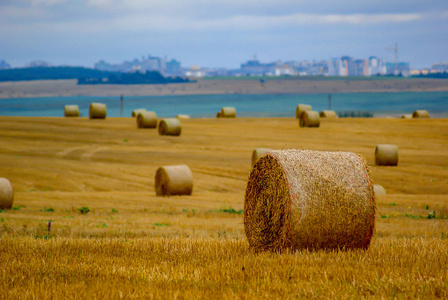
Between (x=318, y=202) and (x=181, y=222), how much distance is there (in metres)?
7.62

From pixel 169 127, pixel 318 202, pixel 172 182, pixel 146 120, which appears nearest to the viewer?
pixel 318 202

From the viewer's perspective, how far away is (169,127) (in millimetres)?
42625

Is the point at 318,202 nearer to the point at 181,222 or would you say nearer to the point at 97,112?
the point at 181,222

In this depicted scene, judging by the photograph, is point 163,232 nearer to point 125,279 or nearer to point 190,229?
point 190,229

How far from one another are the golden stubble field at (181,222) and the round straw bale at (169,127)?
2.27 ft

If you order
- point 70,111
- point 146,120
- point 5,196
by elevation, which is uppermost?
point 70,111

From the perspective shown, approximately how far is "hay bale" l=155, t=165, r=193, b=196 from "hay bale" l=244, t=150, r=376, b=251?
44.6 ft

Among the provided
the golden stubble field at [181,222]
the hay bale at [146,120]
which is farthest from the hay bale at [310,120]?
the hay bale at [146,120]

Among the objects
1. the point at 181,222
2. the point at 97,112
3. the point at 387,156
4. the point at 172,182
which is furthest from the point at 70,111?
the point at 181,222

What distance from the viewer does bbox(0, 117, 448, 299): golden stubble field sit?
7.67 m

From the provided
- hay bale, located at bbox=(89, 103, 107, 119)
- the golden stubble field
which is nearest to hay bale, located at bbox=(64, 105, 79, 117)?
hay bale, located at bbox=(89, 103, 107, 119)

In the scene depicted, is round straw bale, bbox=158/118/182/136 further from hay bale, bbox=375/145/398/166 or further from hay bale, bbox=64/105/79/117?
hay bale, bbox=64/105/79/117

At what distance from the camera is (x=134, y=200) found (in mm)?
22266

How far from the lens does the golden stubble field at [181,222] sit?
7672 mm
